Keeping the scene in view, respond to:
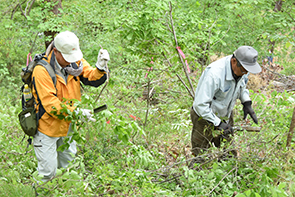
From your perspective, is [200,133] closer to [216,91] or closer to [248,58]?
[216,91]

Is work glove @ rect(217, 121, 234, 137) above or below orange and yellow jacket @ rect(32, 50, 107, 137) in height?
below

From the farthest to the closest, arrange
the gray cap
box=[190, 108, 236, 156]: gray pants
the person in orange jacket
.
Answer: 1. box=[190, 108, 236, 156]: gray pants
2. the gray cap
3. the person in orange jacket

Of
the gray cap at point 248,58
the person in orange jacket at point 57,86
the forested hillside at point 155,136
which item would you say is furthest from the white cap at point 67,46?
the gray cap at point 248,58

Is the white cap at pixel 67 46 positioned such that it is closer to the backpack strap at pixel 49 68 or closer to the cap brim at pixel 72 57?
the cap brim at pixel 72 57

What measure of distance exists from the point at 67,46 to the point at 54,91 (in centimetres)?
50

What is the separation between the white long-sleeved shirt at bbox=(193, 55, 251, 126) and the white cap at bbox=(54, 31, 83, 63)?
1496 mm

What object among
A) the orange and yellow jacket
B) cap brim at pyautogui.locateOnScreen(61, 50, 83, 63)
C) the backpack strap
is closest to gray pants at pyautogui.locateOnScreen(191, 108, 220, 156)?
the orange and yellow jacket

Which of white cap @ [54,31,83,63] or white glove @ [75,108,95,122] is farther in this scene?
white cap @ [54,31,83,63]

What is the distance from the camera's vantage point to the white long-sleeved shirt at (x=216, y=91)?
3.12m

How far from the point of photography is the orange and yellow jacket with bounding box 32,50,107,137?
2754mm

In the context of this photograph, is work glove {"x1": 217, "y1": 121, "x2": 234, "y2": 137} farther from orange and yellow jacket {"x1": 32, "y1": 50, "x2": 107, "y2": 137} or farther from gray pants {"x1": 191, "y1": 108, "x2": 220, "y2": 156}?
orange and yellow jacket {"x1": 32, "y1": 50, "x2": 107, "y2": 137}

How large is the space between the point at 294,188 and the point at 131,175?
52.8 inches

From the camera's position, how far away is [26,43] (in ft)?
24.7

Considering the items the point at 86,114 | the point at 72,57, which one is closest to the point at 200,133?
the point at 86,114
